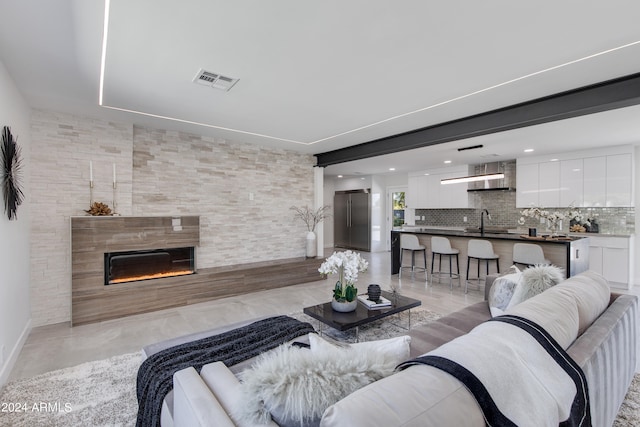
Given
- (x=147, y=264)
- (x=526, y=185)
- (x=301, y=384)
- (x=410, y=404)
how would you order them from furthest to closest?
(x=526, y=185) → (x=147, y=264) → (x=301, y=384) → (x=410, y=404)

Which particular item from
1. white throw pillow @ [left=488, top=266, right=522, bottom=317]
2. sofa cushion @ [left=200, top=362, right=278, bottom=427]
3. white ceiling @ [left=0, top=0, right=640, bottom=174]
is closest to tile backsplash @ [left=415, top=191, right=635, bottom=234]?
white ceiling @ [left=0, top=0, right=640, bottom=174]

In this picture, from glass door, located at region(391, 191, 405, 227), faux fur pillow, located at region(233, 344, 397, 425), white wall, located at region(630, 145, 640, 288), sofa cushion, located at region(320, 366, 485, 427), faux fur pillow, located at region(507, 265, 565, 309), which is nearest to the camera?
sofa cushion, located at region(320, 366, 485, 427)

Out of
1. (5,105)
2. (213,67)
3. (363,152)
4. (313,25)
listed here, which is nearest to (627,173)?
(363,152)

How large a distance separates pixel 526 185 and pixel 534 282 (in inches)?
198

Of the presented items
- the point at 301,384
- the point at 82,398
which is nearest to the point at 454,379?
the point at 301,384

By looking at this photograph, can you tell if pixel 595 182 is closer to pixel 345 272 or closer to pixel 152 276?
pixel 345 272

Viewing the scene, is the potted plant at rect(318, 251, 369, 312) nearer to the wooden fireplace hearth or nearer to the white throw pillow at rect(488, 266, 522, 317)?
the white throw pillow at rect(488, 266, 522, 317)

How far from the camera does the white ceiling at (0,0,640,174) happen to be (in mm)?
1845

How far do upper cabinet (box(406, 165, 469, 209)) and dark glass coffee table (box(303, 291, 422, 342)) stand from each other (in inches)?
190

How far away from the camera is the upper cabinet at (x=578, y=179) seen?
5168mm

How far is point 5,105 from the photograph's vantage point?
2541 millimetres

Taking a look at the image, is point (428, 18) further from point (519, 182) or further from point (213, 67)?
point (519, 182)

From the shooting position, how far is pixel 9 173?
8.57 feet

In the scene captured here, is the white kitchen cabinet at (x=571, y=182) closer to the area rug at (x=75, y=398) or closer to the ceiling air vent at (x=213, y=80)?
the ceiling air vent at (x=213, y=80)
